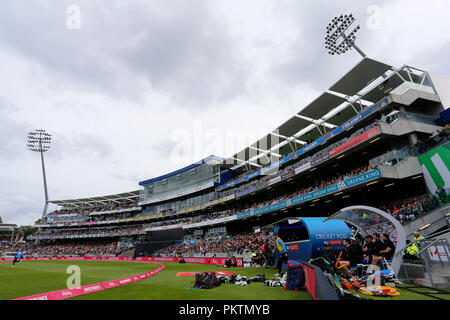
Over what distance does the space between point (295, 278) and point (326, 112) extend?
102 feet

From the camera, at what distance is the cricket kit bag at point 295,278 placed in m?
8.13

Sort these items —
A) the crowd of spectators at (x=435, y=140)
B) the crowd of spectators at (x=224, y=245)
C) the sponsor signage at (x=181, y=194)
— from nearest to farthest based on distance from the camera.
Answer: the crowd of spectators at (x=435, y=140)
the crowd of spectators at (x=224, y=245)
the sponsor signage at (x=181, y=194)

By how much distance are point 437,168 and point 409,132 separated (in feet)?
18.6

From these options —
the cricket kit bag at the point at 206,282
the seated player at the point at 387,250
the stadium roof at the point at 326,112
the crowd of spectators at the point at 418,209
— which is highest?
the stadium roof at the point at 326,112

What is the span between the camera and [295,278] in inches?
330

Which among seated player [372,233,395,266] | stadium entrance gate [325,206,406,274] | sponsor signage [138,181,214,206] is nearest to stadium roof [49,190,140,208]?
sponsor signage [138,181,214,206]

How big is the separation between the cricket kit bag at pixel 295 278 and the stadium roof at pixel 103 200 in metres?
67.5

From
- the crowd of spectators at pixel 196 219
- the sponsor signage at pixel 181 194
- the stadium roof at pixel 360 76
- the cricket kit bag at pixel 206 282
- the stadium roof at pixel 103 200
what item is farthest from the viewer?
the stadium roof at pixel 103 200

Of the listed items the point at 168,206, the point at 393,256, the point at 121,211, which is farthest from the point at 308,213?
the point at 121,211

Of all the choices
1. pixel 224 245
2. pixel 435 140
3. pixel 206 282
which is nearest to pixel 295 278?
pixel 206 282

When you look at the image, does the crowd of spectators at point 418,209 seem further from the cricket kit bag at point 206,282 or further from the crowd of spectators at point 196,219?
the cricket kit bag at point 206,282

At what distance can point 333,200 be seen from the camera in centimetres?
3045

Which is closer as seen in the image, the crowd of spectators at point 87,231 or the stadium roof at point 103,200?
the crowd of spectators at point 87,231

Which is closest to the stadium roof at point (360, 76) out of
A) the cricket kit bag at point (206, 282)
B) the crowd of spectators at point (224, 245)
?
the crowd of spectators at point (224, 245)
